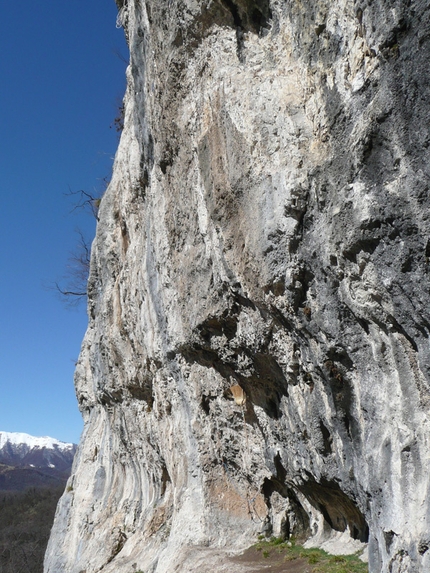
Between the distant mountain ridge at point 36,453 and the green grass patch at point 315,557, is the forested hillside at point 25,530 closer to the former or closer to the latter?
the green grass patch at point 315,557

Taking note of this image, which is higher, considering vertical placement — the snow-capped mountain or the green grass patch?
the snow-capped mountain

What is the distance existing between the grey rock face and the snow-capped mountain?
402 ft

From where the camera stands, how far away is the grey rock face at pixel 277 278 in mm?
4250

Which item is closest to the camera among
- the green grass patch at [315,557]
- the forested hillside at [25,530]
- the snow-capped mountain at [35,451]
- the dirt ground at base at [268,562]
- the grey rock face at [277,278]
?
the grey rock face at [277,278]

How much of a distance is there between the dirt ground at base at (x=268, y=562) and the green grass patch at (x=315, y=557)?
0.14 feet

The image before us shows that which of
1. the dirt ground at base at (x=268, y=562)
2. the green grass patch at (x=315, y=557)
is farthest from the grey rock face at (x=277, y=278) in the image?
the dirt ground at base at (x=268, y=562)

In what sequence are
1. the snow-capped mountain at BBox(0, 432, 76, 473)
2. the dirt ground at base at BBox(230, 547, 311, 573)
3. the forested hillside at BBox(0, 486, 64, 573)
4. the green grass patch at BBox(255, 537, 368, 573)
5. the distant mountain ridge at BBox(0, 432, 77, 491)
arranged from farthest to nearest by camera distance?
1. the snow-capped mountain at BBox(0, 432, 76, 473)
2. the distant mountain ridge at BBox(0, 432, 77, 491)
3. the forested hillside at BBox(0, 486, 64, 573)
4. the dirt ground at base at BBox(230, 547, 311, 573)
5. the green grass patch at BBox(255, 537, 368, 573)

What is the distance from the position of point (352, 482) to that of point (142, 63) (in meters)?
7.40

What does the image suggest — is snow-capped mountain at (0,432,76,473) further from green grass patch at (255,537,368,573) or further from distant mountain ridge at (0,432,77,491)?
green grass patch at (255,537,368,573)

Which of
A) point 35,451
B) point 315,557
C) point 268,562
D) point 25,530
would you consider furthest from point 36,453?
point 315,557

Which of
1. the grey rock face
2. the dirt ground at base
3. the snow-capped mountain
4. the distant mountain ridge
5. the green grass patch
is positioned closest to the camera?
the grey rock face

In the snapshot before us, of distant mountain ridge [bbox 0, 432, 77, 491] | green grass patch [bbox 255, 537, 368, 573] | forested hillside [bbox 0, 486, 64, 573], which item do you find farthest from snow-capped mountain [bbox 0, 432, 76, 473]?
green grass patch [bbox 255, 537, 368, 573]

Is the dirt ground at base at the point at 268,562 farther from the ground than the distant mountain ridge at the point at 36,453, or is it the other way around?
the distant mountain ridge at the point at 36,453

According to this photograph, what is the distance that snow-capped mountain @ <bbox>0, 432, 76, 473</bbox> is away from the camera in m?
129
